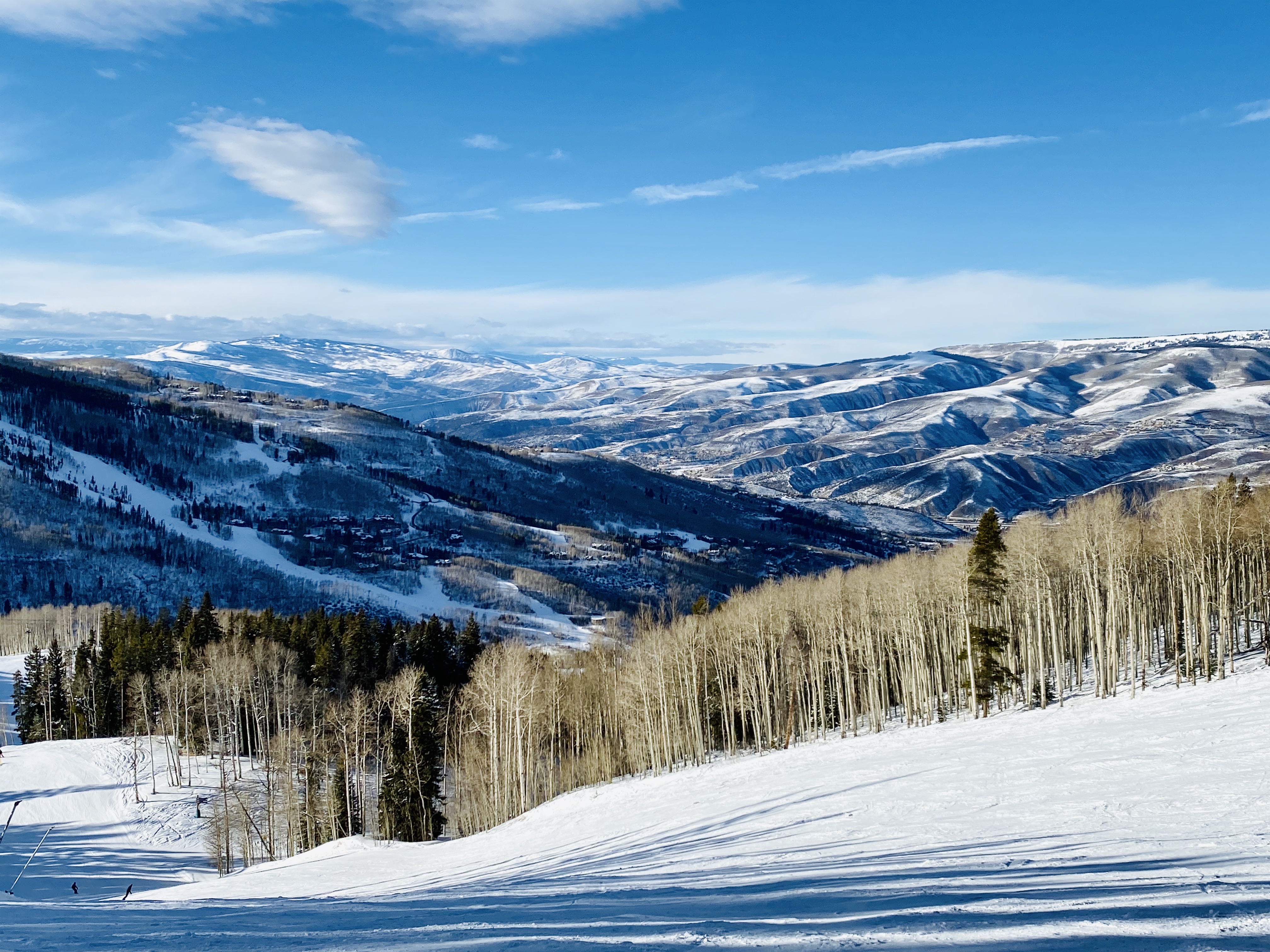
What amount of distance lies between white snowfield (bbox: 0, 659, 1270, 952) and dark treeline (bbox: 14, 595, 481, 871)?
1548 centimetres

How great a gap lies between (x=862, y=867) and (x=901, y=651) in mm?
45863

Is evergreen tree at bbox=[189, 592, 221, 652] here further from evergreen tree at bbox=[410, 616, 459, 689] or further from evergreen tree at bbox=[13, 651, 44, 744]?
evergreen tree at bbox=[410, 616, 459, 689]

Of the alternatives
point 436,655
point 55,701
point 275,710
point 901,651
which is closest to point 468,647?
point 436,655

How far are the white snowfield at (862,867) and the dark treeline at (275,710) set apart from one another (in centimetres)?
1548

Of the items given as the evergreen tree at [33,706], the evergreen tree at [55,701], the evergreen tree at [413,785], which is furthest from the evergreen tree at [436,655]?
the evergreen tree at [33,706]

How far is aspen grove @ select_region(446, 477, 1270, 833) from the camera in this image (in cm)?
5506

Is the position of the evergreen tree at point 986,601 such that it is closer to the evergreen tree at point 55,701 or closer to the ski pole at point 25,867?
the ski pole at point 25,867

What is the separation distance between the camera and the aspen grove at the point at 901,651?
55.1 metres

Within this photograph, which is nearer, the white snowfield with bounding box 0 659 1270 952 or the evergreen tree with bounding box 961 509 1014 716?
the white snowfield with bounding box 0 659 1270 952

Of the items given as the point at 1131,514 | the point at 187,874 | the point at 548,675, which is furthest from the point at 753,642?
the point at 187,874

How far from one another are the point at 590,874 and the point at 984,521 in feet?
140

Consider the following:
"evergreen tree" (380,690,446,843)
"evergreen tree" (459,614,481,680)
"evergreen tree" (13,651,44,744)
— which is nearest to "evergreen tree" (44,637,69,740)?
"evergreen tree" (13,651,44,744)

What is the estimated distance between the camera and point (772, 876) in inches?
773

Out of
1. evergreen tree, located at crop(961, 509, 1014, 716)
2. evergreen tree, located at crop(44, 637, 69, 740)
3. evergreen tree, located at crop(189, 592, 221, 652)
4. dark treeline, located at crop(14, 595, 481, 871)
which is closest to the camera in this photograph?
evergreen tree, located at crop(961, 509, 1014, 716)
